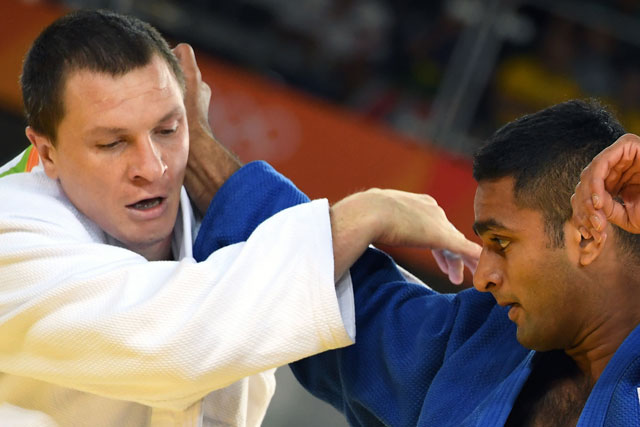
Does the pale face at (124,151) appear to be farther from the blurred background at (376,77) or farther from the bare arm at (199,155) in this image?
the blurred background at (376,77)

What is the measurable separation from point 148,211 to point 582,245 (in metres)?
0.79

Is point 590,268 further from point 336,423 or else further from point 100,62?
point 336,423

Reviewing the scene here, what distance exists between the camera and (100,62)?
174 cm

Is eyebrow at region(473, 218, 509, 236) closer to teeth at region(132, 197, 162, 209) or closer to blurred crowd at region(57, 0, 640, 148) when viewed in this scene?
teeth at region(132, 197, 162, 209)

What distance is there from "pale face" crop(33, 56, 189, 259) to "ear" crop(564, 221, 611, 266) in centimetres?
74

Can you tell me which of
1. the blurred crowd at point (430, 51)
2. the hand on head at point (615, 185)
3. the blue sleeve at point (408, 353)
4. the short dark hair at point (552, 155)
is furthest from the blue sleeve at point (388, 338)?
the blurred crowd at point (430, 51)

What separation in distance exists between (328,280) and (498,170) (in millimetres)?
351

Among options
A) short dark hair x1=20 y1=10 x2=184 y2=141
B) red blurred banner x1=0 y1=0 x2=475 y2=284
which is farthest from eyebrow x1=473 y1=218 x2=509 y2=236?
red blurred banner x1=0 y1=0 x2=475 y2=284

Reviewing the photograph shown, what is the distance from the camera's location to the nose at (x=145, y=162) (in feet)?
5.68

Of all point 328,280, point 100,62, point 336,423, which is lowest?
point 336,423

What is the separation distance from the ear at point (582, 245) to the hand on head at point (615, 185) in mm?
82

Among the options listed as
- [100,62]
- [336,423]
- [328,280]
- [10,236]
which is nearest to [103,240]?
[10,236]

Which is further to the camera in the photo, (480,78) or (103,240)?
(480,78)

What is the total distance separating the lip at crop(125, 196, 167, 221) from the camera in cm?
178
